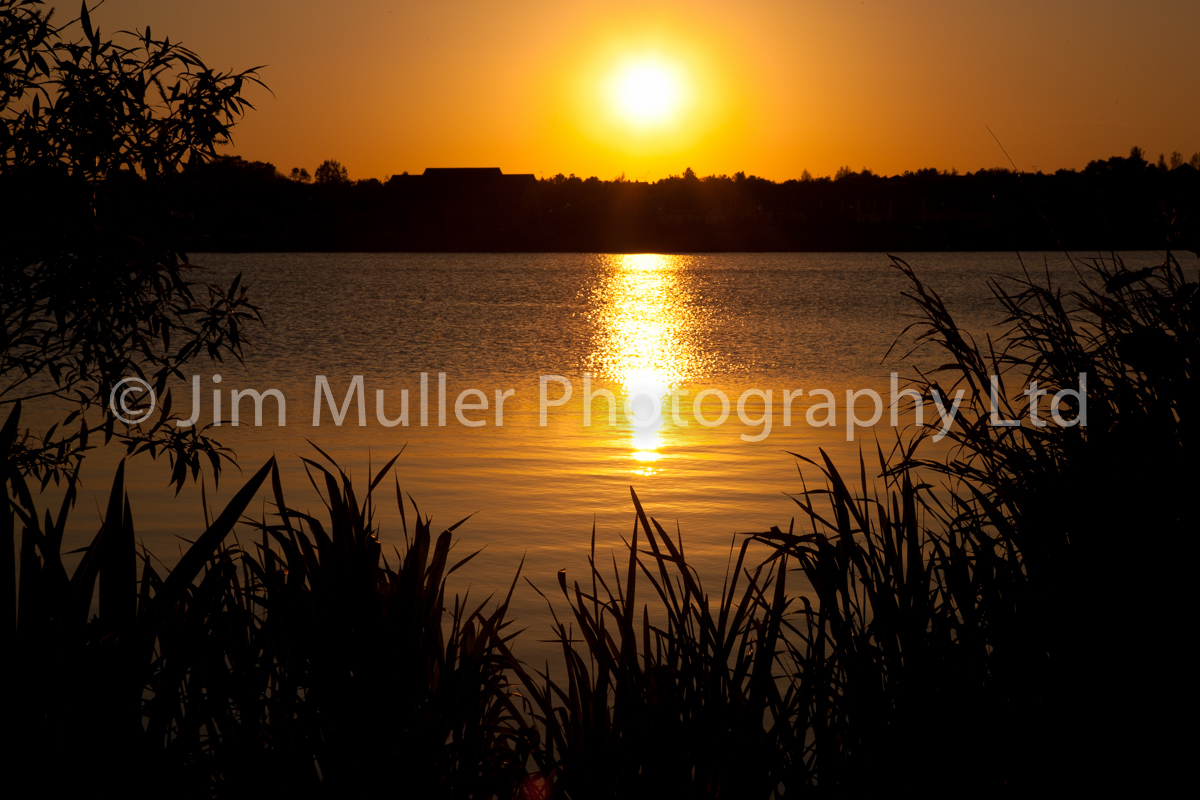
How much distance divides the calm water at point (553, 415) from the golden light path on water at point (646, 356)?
9 centimetres

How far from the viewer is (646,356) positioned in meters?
26.8

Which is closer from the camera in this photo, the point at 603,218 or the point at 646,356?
the point at 646,356

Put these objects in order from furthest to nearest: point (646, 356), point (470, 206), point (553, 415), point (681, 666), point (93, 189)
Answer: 1. point (470, 206)
2. point (646, 356)
3. point (553, 415)
4. point (93, 189)
5. point (681, 666)

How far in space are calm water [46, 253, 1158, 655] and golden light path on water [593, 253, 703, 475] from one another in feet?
0.31

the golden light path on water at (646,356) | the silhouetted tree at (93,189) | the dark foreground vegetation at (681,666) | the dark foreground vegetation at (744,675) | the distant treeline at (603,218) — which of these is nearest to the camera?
the dark foreground vegetation at (681,666)

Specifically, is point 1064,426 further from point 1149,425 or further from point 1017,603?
point 1017,603

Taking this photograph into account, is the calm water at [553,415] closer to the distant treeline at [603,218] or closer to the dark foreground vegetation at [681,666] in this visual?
the dark foreground vegetation at [681,666]

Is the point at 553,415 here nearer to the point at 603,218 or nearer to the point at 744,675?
the point at 744,675

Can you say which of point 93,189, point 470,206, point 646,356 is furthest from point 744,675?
point 470,206

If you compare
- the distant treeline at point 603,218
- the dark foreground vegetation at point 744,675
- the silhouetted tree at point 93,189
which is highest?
the distant treeline at point 603,218

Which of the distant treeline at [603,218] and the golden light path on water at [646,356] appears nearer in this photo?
the golden light path on water at [646,356]

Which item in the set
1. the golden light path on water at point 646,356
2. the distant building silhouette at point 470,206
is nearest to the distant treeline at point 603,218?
the distant building silhouette at point 470,206

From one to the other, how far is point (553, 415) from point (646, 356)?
A: 451 inches

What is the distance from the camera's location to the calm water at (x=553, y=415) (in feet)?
28.0
